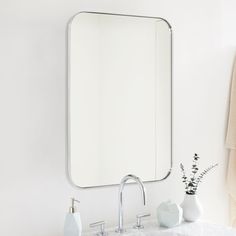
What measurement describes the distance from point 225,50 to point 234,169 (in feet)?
2.15

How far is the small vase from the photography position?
2.26 meters

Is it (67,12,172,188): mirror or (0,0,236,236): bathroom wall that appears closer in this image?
(0,0,236,236): bathroom wall

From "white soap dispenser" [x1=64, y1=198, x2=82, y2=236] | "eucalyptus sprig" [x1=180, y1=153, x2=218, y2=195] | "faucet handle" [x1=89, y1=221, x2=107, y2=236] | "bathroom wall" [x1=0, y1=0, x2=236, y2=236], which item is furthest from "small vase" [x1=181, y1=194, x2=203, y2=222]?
"white soap dispenser" [x1=64, y1=198, x2=82, y2=236]

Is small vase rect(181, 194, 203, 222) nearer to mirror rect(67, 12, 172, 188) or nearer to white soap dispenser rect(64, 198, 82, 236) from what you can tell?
mirror rect(67, 12, 172, 188)

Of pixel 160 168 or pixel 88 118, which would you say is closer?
pixel 88 118

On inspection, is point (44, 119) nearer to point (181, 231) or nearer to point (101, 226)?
point (101, 226)

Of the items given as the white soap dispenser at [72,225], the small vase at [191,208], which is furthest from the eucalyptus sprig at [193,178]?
the white soap dispenser at [72,225]

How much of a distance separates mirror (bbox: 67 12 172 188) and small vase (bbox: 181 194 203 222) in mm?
169

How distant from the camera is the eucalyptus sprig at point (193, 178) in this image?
2.33 metres

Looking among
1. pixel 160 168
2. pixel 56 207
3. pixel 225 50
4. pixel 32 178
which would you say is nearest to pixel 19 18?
pixel 32 178

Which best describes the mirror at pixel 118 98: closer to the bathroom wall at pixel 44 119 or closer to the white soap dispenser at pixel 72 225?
the bathroom wall at pixel 44 119

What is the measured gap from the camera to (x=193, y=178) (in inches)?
93.4

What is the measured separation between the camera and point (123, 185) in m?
2.09

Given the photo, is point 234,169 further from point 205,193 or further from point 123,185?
point 123,185
